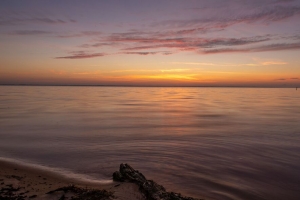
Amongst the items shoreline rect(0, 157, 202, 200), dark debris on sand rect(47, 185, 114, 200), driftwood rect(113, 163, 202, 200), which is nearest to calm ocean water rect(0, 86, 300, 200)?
shoreline rect(0, 157, 202, 200)

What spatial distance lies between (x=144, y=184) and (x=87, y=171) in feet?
10.2

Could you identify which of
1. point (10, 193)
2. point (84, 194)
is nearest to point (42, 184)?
point (10, 193)

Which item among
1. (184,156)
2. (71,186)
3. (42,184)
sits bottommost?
(184,156)

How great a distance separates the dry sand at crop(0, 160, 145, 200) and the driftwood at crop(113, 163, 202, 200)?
0.16m

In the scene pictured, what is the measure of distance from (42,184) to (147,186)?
10.1ft

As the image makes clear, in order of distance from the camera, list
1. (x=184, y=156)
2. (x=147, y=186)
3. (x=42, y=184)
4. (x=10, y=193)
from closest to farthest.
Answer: (x=10, y=193)
(x=147, y=186)
(x=42, y=184)
(x=184, y=156)

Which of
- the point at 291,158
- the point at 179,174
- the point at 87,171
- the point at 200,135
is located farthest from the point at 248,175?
the point at 200,135

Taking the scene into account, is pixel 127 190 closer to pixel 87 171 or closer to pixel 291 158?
pixel 87 171

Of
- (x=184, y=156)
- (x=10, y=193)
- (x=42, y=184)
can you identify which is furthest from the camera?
(x=184, y=156)

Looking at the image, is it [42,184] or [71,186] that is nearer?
[71,186]

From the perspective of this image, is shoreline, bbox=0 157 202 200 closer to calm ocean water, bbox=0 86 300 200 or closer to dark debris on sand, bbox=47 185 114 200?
dark debris on sand, bbox=47 185 114 200

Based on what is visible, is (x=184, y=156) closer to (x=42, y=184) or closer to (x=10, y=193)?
(x=42, y=184)

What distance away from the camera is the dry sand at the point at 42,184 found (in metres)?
5.95

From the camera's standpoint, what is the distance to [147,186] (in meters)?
6.38
